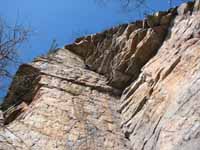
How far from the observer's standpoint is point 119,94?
11.2 metres

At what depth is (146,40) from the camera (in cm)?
1158

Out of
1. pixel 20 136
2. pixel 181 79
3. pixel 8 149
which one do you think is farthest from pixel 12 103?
pixel 181 79

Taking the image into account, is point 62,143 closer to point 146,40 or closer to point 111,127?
point 111,127

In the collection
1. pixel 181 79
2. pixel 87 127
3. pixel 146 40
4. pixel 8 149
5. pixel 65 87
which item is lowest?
pixel 8 149

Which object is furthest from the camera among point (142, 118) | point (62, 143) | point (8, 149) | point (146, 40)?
point (146, 40)

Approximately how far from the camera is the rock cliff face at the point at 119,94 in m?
7.95

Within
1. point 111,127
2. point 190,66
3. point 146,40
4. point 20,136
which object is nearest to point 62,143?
point 20,136

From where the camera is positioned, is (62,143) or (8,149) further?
(62,143)

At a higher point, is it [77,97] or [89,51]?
[89,51]

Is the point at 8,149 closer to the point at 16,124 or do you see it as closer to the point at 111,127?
the point at 16,124

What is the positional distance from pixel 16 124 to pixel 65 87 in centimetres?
211

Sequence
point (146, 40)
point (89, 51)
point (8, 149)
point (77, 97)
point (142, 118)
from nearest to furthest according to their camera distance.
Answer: point (8, 149), point (142, 118), point (77, 97), point (146, 40), point (89, 51)

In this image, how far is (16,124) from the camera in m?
9.12

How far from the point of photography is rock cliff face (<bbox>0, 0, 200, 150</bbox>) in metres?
7.95
